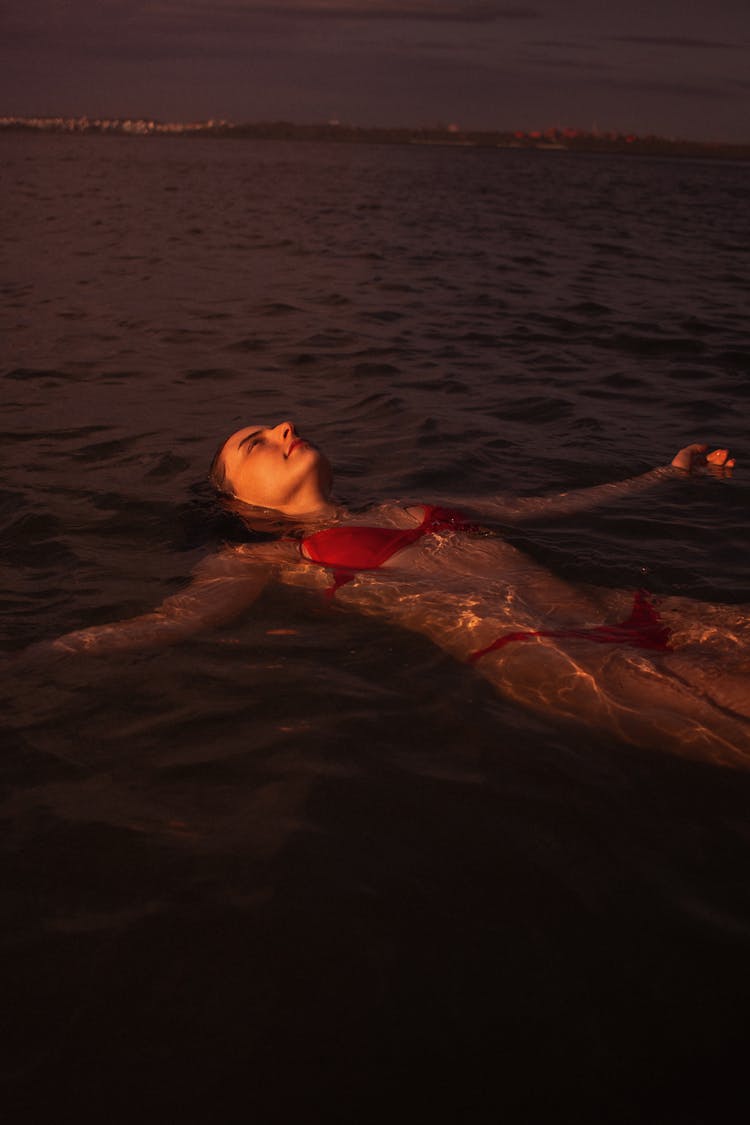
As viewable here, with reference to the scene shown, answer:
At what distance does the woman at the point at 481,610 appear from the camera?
3.63 m

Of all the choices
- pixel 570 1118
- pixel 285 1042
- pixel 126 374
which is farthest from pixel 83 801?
pixel 126 374

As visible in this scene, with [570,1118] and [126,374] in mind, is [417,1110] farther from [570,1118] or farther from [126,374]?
[126,374]

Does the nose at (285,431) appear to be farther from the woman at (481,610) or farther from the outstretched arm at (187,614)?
the outstretched arm at (187,614)

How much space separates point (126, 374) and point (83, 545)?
4.65 m

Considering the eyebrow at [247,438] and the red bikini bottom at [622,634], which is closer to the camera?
the red bikini bottom at [622,634]

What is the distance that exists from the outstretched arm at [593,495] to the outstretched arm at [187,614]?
1.76m

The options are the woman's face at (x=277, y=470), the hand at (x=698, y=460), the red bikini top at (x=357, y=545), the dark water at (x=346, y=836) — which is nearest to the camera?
the dark water at (x=346, y=836)

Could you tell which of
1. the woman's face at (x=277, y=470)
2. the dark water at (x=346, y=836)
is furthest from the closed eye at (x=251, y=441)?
the dark water at (x=346, y=836)

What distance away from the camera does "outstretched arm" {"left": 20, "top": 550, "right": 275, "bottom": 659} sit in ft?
13.9

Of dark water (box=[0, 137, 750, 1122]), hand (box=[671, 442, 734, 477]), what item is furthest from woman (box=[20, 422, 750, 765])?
hand (box=[671, 442, 734, 477])

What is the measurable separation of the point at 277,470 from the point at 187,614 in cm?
102

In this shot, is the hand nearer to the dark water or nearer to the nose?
the dark water

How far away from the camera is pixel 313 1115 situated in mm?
2215

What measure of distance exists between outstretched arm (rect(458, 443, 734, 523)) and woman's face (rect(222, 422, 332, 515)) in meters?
1.26
